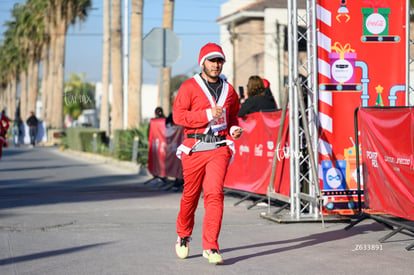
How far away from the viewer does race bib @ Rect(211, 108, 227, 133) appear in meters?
7.53

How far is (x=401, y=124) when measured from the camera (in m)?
8.29

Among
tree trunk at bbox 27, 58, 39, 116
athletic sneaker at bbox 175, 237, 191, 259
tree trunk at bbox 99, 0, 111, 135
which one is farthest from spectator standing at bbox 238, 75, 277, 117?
tree trunk at bbox 27, 58, 39, 116

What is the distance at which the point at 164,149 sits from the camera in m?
17.0

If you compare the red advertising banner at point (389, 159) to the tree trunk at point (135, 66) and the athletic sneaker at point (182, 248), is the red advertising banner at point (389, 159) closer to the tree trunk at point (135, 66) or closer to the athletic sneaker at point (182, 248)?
the athletic sneaker at point (182, 248)

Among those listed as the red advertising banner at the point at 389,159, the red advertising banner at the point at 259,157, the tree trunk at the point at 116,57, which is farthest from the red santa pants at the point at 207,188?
the tree trunk at the point at 116,57

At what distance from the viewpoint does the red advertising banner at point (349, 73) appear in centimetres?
1080

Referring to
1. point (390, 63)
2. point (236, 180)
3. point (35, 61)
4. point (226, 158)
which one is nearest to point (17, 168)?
point (236, 180)

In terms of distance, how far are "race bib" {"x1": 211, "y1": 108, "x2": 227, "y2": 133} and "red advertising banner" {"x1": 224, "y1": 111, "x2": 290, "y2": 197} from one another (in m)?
3.77

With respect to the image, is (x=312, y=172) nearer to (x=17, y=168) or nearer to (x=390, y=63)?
(x=390, y=63)

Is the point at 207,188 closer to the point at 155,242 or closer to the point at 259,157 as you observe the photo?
the point at 155,242

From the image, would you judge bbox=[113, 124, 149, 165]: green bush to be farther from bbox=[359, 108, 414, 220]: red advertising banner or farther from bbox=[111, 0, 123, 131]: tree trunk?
bbox=[359, 108, 414, 220]: red advertising banner

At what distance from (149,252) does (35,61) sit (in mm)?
72911

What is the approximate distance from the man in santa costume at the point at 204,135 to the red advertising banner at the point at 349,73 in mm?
3463

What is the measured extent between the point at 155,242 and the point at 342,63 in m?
3.83
